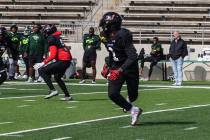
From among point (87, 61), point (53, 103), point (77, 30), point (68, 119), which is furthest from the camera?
point (77, 30)

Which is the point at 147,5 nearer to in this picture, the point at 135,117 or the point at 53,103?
the point at 53,103

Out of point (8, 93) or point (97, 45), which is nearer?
point (8, 93)

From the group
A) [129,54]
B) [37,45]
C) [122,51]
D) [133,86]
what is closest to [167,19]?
[37,45]

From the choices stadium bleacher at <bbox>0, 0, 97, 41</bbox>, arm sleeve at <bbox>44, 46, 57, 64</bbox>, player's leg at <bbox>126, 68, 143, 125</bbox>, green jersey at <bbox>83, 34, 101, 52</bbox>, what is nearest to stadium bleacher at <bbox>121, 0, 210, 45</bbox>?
stadium bleacher at <bbox>0, 0, 97, 41</bbox>

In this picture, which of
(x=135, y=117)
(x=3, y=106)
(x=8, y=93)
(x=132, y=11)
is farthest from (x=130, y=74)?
(x=132, y=11)

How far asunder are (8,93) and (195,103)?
17.0ft

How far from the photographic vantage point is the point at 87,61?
26281 millimetres

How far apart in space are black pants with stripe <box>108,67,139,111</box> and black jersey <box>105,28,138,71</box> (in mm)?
141

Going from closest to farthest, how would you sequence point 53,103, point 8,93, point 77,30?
point 53,103
point 8,93
point 77,30

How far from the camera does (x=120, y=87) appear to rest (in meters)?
11.5

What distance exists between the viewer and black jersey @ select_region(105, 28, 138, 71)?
11.4 m

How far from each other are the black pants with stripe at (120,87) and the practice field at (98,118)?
1.22 ft

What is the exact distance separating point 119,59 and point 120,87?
44 cm

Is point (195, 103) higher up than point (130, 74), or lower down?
lower down
